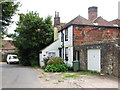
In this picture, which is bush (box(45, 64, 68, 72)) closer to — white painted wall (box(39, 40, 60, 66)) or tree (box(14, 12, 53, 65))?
white painted wall (box(39, 40, 60, 66))

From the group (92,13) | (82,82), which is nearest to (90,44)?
(82,82)

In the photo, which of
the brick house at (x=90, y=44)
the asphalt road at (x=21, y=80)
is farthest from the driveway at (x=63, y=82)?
the brick house at (x=90, y=44)

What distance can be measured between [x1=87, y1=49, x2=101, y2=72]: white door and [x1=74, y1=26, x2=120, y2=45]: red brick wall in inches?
132

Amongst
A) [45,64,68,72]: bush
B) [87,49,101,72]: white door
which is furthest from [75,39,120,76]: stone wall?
[45,64,68,72]: bush

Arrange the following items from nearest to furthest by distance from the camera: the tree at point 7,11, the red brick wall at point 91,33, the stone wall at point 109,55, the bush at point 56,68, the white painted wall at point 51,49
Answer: the tree at point 7,11 < the stone wall at point 109,55 < the bush at point 56,68 < the red brick wall at point 91,33 < the white painted wall at point 51,49

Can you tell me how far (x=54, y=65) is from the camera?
16203 millimetres

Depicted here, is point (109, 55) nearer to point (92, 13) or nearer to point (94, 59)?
point (94, 59)

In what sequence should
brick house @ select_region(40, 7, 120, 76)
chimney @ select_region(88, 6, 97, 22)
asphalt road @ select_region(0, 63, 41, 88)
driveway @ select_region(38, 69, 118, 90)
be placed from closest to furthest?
driveway @ select_region(38, 69, 118, 90), asphalt road @ select_region(0, 63, 41, 88), brick house @ select_region(40, 7, 120, 76), chimney @ select_region(88, 6, 97, 22)

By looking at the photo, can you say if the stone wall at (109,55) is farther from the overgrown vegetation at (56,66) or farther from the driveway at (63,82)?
the overgrown vegetation at (56,66)

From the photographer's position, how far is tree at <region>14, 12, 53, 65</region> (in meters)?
23.4

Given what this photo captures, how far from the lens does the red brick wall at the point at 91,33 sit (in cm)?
1778

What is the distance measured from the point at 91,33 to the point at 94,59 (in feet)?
16.8

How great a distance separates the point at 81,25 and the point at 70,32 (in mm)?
1504

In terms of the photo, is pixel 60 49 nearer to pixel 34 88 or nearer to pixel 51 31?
pixel 51 31
